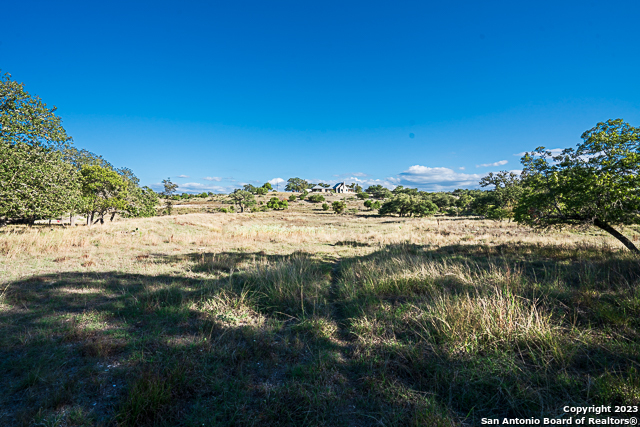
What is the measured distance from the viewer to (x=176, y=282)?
723 centimetres

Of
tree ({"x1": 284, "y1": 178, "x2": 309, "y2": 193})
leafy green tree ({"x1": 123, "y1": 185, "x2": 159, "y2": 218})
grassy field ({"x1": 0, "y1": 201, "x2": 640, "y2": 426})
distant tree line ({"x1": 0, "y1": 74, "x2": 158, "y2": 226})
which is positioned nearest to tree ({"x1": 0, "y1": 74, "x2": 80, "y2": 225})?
distant tree line ({"x1": 0, "y1": 74, "x2": 158, "y2": 226})

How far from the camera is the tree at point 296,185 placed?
462ft

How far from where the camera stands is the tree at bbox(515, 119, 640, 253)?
9531 mm

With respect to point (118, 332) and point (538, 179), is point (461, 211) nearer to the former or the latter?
point (538, 179)

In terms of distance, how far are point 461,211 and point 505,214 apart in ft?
119

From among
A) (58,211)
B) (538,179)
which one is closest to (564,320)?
(538,179)

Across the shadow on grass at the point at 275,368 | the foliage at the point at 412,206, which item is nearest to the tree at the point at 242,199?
the foliage at the point at 412,206

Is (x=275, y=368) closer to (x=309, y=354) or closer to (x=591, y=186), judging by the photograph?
(x=309, y=354)

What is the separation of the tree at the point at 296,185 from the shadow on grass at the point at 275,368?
13528cm

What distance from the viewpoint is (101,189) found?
92.4 ft

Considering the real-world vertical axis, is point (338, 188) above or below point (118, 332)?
above

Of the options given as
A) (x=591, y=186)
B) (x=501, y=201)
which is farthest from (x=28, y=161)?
(x=501, y=201)

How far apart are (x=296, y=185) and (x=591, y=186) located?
134355 millimetres

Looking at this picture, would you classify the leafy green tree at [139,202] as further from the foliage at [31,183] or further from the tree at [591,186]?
the tree at [591,186]
